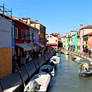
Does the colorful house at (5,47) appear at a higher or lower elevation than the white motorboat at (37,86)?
higher

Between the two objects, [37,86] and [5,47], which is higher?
[5,47]

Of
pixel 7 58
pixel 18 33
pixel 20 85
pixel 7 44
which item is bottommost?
pixel 20 85

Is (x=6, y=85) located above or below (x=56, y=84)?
above

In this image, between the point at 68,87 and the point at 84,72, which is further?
the point at 84,72

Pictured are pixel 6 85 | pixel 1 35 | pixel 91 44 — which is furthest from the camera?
pixel 91 44

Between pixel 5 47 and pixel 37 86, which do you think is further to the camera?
pixel 5 47

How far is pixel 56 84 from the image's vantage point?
1864 cm

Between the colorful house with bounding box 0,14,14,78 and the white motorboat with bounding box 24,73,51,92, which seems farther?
the colorful house with bounding box 0,14,14,78

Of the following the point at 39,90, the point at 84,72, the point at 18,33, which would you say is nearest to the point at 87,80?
the point at 84,72

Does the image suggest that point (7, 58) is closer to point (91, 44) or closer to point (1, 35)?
point (1, 35)

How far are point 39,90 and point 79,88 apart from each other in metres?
6.03

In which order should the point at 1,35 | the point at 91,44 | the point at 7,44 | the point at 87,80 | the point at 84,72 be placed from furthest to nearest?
1. the point at 91,44
2. the point at 84,72
3. the point at 87,80
4. the point at 7,44
5. the point at 1,35

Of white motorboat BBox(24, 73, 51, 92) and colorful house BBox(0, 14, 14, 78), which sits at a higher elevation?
colorful house BBox(0, 14, 14, 78)

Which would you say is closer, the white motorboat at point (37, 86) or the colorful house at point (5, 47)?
the white motorboat at point (37, 86)
